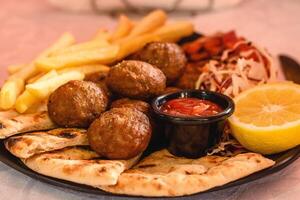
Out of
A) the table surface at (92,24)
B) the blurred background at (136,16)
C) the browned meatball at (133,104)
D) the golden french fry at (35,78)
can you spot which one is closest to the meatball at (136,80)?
the browned meatball at (133,104)

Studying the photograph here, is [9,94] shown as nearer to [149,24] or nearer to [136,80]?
[136,80]

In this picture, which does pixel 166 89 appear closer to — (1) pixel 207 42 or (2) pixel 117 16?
(1) pixel 207 42

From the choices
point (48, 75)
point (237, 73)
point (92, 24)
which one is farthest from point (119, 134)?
point (92, 24)

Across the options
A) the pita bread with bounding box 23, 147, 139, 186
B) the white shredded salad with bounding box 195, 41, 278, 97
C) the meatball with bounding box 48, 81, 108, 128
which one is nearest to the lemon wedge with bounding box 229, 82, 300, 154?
the white shredded salad with bounding box 195, 41, 278, 97

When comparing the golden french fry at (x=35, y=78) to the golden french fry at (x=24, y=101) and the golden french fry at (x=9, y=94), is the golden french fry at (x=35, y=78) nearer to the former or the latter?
the golden french fry at (x=9, y=94)

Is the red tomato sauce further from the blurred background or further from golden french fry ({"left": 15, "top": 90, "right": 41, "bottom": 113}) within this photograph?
the blurred background
